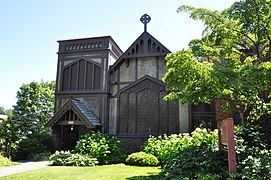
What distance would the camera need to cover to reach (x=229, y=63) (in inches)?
310

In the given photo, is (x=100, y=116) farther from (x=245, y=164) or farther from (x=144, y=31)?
(x=245, y=164)

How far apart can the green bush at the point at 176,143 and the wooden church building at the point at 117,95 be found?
8.88ft

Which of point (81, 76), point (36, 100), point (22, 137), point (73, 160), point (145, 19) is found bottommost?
point (73, 160)

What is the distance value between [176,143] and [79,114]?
742cm

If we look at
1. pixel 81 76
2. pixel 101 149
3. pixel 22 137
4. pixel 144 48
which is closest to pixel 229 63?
pixel 101 149

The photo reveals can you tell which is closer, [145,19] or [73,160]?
[73,160]

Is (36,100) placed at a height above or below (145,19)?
below

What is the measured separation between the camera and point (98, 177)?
319 inches

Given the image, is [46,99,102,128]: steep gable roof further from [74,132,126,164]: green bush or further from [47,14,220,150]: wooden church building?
[74,132,126,164]: green bush

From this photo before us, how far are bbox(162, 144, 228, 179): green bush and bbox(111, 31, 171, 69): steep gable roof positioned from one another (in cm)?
957

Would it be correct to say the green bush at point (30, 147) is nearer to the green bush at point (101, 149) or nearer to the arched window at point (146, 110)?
the green bush at point (101, 149)

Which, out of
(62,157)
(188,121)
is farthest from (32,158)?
(188,121)

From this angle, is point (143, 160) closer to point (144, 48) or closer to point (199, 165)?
point (199, 165)

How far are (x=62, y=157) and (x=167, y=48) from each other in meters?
9.74
